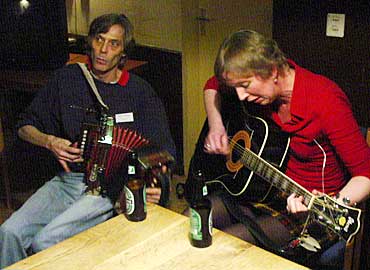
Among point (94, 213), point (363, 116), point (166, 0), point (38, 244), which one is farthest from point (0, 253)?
point (363, 116)

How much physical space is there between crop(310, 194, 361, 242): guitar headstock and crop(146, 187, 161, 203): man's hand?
69 centimetres

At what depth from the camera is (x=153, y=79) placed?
108 inches

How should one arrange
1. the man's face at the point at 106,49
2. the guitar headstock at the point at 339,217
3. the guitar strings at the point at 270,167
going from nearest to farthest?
the guitar headstock at the point at 339,217, the guitar strings at the point at 270,167, the man's face at the point at 106,49

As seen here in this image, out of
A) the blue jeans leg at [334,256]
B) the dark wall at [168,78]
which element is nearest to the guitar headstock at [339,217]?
the blue jeans leg at [334,256]

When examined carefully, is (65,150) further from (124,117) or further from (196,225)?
(196,225)

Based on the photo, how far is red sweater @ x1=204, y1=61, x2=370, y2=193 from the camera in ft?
5.97

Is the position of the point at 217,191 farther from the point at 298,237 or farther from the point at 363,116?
the point at 363,116

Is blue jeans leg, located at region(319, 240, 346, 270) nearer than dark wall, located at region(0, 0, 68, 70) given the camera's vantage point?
Yes

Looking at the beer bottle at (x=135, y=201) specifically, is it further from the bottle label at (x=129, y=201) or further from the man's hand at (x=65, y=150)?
the man's hand at (x=65, y=150)

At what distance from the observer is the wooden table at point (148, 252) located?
1.53 metres

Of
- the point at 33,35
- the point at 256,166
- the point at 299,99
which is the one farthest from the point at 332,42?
the point at 33,35

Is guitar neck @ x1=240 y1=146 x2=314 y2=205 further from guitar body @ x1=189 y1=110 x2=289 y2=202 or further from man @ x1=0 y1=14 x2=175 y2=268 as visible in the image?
man @ x1=0 y1=14 x2=175 y2=268

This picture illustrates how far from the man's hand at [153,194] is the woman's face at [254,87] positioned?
527mm

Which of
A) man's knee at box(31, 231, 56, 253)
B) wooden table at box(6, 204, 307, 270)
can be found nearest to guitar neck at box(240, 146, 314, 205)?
wooden table at box(6, 204, 307, 270)
